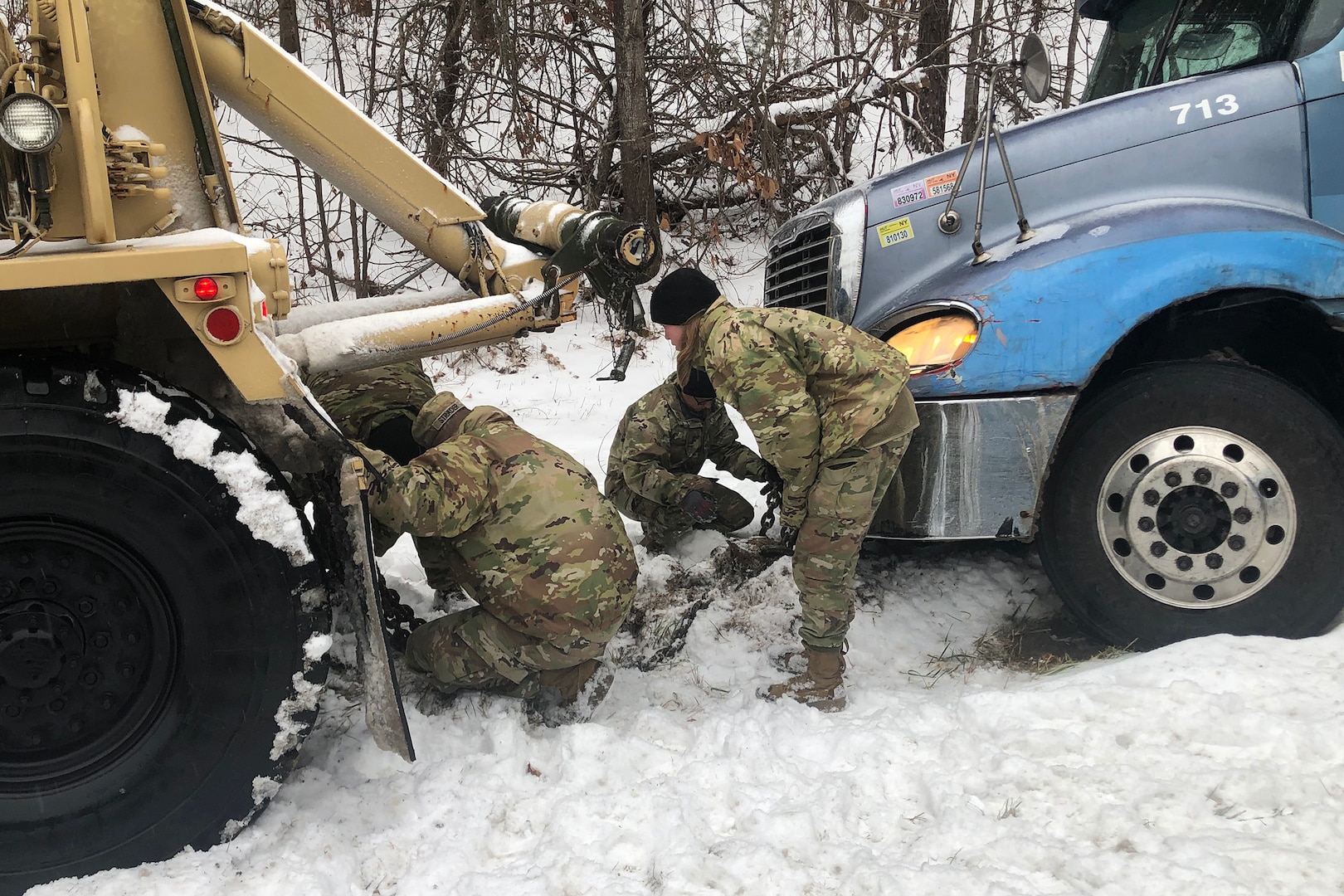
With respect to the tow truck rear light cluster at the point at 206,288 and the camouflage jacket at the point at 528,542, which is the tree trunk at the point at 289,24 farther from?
the tow truck rear light cluster at the point at 206,288

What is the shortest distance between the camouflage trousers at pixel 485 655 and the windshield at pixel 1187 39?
3.19m

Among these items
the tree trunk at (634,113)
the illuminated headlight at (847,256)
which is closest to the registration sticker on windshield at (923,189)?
the illuminated headlight at (847,256)

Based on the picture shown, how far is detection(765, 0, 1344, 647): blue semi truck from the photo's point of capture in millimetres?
3064

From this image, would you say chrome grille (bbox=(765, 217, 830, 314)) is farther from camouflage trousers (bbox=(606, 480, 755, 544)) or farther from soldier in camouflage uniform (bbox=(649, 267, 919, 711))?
camouflage trousers (bbox=(606, 480, 755, 544))

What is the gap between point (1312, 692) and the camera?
2748 millimetres

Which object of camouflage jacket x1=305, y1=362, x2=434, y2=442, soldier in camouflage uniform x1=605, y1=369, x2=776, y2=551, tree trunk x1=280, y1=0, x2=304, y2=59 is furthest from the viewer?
tree trunk x1=280, y1=0, x2=304, y2=59

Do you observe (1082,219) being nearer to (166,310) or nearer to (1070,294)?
(1070,294)

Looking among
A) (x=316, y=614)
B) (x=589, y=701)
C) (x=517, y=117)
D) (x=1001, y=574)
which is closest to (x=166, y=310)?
(x=316, y=614)

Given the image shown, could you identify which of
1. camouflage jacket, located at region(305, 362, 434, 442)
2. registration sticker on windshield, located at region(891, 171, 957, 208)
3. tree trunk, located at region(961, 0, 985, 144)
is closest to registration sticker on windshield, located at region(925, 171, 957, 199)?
registration sticker on windshield, located at region(891, 171, 957, 208)

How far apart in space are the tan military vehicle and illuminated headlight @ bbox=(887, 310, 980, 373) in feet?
6.67

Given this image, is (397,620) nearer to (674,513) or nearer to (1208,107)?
(674,513)

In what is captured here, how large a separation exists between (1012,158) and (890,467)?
4.44 feet

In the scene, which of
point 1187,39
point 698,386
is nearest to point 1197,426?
point 1187,39

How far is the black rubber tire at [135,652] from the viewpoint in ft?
6.91
